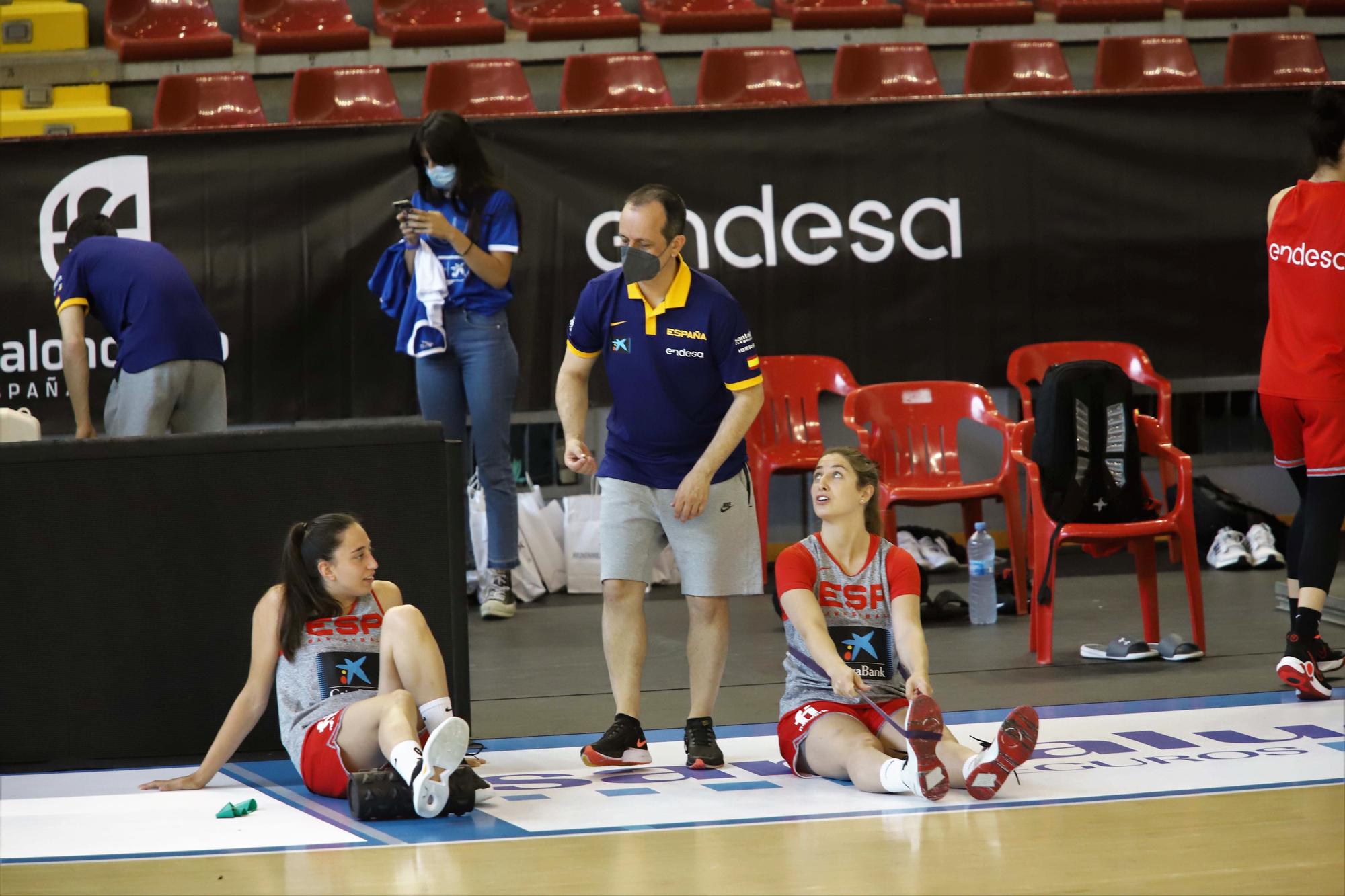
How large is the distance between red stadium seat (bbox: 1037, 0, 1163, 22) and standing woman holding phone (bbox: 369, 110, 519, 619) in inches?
198

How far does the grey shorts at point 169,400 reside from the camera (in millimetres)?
6266

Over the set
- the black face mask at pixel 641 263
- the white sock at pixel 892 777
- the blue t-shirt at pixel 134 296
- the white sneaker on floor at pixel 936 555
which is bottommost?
the white sock at pixel 892 777

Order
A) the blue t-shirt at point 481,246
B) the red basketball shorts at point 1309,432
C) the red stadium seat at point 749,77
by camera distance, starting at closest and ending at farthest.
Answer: the red basketball shorts at point 1309,432
the blue t-shirt at point 481,246
the red stadium seat at point 749,77

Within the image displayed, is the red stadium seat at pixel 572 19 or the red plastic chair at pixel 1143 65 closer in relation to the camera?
the red plastic chair at pixel 1143 65

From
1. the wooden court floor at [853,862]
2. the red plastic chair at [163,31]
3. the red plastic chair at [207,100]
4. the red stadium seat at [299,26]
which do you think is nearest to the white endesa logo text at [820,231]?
the red plastic chair at [207,100]

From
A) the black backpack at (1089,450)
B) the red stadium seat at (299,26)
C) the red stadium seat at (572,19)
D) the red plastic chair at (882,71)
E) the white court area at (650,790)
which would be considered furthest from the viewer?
the red stadium seat at (572,19)

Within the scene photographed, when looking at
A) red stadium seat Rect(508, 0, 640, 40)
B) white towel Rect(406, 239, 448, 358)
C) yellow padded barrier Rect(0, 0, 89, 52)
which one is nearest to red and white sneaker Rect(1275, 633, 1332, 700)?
white towel Rect(406, 239, 448, 358)

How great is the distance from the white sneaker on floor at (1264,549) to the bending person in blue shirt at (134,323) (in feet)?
16.5

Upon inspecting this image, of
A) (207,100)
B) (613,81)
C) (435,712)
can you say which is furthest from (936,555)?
(207,100)

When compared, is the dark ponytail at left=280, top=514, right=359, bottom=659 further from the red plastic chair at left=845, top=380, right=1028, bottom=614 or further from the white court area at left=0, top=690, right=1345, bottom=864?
the red plastic chair at left=845, top=380, right=1028, bottom=614

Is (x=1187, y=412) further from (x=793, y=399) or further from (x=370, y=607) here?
(x=370, y=607)

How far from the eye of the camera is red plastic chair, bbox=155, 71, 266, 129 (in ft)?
30.7

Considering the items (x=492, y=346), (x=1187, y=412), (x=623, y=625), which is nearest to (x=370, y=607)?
(x=623, y=625)

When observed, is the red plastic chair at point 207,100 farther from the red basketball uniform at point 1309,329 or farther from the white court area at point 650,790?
the red basketball uniform at point 1309,329
